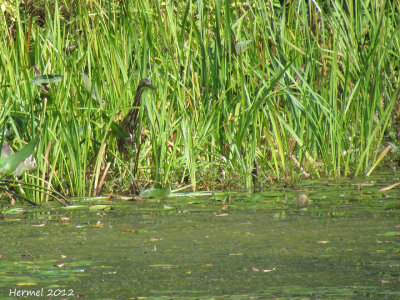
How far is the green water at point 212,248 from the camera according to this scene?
1.71m

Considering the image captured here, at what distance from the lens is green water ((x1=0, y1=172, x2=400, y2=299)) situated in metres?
1.71

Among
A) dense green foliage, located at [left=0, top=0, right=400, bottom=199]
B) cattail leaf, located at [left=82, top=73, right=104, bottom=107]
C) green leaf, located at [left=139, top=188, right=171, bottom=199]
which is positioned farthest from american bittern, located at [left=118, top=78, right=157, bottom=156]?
green leaf, located at [left=139, top=188, right=171, bottom=199]

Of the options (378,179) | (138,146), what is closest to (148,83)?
(138,146)

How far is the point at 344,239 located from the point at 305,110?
1.51 meters

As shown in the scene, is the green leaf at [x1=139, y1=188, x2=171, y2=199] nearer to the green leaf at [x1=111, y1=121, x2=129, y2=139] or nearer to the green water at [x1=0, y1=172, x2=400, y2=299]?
the green water at [x1=0, y1=172, x2=400, y2=299]

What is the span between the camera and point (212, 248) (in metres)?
2.16

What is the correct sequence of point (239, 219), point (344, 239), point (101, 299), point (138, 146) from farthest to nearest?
1. point (138, 146)
2. point (239, 219)
3. point (344, 239)
4. point (101, 299)

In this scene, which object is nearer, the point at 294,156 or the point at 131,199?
the point at 131,199

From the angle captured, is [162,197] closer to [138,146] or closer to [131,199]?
[131,199]

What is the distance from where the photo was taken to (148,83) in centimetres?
327

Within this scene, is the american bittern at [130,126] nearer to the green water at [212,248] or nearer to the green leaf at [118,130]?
the green leaf at [118,130]

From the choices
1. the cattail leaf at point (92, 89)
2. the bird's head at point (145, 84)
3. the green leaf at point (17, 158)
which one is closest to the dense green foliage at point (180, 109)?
the cattail leaf at point (92, 89)

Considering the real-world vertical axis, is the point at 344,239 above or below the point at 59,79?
below

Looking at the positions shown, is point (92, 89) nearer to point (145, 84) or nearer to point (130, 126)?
point (130, 126)
